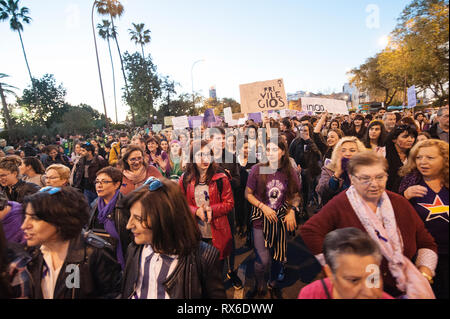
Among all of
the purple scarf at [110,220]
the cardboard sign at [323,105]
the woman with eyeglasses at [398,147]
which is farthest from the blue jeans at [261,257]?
the cardboard sign at [323,105]

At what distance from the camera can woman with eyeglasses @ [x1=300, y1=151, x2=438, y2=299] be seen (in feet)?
5.85

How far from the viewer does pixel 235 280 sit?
3.43 m

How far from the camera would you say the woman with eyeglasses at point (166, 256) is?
1666 mm

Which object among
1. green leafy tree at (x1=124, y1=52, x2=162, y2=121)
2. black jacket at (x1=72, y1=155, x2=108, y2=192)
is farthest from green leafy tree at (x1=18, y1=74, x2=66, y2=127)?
black jacket at (x1=72, y1=155, x2=108, y2=192)

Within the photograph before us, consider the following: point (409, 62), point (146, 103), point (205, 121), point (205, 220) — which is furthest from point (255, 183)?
point (146, 103)

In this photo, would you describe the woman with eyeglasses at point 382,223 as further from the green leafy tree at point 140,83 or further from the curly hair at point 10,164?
the green leafy tree at point 140,83

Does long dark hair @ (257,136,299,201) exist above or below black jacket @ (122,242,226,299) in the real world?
above

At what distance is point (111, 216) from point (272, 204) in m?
1.90

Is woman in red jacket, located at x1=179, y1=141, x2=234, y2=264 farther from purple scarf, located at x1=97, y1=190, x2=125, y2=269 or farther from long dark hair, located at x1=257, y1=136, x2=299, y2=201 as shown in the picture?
purple scarf, located at x1=97, y1=190, x2=125, y2=269

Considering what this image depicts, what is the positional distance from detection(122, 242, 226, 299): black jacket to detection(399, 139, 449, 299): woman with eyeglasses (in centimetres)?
179

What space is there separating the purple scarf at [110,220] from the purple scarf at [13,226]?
71 centimetres

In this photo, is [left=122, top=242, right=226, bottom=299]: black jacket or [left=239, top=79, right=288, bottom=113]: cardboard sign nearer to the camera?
[left=122, top=242, right=226, bottom=299]: black jacket

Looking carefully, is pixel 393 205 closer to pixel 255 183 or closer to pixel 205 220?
pixel 255 183
